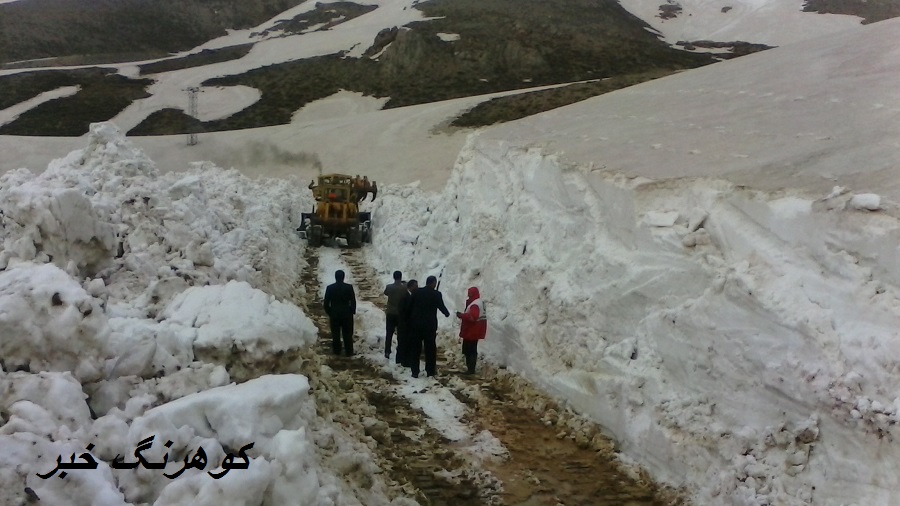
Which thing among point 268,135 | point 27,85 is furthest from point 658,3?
point 27,85

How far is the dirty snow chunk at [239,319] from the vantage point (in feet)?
16.2

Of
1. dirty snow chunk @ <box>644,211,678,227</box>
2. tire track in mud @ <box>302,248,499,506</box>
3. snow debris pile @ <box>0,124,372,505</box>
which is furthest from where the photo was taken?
dirty snow chunk @ <box>644,211,678,227</box>

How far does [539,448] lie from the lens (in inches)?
262

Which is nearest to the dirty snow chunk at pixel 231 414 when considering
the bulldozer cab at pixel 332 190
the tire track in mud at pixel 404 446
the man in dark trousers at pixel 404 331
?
the tire track in mud at pixel 404 446

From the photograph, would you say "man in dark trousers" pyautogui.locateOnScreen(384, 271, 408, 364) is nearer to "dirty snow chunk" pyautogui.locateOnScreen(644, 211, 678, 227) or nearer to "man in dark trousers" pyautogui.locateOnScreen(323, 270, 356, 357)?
"man in dark trousers" pyautogui.locateOnScreen(323, 270, 356, 357)

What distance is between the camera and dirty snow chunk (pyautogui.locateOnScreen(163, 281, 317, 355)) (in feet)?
16.2

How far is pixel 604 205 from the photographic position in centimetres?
791

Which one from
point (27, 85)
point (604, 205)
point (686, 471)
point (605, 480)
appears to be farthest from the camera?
point (27, 85)

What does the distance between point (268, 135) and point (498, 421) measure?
2997 cm

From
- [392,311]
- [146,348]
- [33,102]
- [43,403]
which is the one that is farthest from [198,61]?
[43,403]

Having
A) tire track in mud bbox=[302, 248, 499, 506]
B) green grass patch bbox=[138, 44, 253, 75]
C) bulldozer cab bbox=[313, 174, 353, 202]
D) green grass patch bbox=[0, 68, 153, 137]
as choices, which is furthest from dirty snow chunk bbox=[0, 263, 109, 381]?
green grass patch bbox=[138, 44, 253, 75]

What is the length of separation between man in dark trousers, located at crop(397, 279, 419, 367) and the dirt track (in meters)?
0.35

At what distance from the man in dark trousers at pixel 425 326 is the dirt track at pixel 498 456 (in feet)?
0.85

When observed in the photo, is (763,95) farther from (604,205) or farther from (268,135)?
(268,135)
